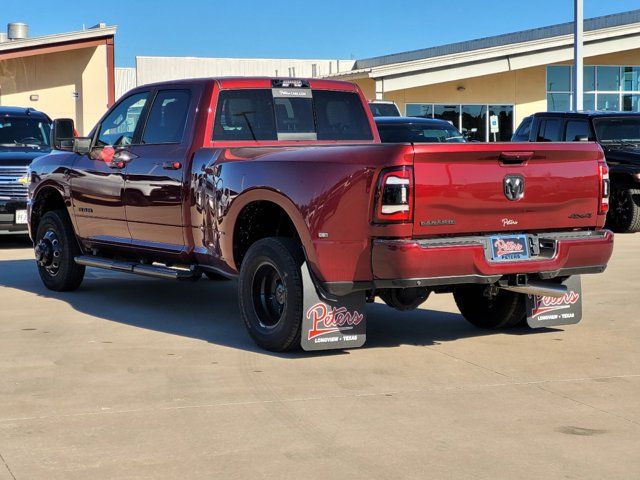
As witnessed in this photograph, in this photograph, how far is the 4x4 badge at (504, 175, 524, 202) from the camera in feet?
23.0

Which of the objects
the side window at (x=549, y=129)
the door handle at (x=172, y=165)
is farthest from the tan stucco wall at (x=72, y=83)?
the door handle at (x=172, y=165)

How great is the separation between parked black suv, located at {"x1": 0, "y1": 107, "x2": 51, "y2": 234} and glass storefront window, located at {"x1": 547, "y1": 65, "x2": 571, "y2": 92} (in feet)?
80.7

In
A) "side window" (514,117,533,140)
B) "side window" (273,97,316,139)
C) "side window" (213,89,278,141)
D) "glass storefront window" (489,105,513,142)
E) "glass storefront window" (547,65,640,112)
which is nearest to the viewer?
"side window" (213,89,278,141)

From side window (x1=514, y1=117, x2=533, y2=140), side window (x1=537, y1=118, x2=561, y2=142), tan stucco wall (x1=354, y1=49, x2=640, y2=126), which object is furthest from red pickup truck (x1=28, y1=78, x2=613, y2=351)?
tan stucco wall (x1=354, y1=49, x2=640, y2=126)

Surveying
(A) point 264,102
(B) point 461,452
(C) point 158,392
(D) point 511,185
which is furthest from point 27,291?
(B) point 461,452

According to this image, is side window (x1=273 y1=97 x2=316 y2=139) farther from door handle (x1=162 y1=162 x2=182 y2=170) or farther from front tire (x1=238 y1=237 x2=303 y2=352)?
front tire (x1=238 y1=237 x2=303 y2=352)

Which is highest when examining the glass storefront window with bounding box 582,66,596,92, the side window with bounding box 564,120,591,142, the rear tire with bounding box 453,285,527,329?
the glass storefront window with bounding box 582,66,596,92

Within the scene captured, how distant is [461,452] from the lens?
5.09m

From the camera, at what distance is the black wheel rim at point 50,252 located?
10.4 metres

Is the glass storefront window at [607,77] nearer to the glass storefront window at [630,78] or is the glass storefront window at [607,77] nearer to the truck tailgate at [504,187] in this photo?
the glass storefront window at [630,78]

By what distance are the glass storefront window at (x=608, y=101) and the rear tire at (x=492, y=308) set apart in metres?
31.8

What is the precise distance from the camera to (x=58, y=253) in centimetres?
1040

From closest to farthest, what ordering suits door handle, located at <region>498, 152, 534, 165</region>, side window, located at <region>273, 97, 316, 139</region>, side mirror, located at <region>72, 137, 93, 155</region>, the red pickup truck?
the red pickup truck, door handle, located at <region>498, 152, 534, 165</region>, side window, located at <region>273, 97, 316, 139</region>, side mirror, located at <region>72, 137, 93, 155</region>

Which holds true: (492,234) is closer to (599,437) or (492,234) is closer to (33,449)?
(599,437)
